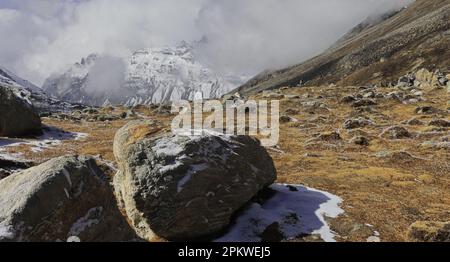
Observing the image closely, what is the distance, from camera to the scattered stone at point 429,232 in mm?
16991

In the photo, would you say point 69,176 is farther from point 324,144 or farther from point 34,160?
point 324,144

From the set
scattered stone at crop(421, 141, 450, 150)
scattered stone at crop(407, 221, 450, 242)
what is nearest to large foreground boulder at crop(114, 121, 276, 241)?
scattered stone at crop(407, 221, 450, 242)

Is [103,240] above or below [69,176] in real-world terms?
below

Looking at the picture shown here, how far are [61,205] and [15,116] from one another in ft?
105

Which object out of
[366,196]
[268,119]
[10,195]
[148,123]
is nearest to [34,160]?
[148,123]

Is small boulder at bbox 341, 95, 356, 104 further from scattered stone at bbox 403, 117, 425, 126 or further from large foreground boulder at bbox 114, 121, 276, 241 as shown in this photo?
large foreground boulder at bbox 114, 121, 276, 241

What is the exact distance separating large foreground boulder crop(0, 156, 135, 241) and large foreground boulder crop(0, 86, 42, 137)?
2920 centimetres

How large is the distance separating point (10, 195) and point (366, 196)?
→ 1658 cm

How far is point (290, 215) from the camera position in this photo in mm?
20062

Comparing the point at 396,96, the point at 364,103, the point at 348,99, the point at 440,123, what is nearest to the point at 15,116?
the point at 440,123

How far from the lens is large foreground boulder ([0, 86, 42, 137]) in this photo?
136ft

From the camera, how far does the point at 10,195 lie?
45.4 feet

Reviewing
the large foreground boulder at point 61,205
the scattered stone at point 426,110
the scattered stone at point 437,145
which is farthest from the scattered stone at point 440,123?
the large foreground boulder at point 61,205

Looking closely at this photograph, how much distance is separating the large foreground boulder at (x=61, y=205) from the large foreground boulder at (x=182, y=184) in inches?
86.9
